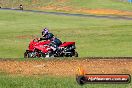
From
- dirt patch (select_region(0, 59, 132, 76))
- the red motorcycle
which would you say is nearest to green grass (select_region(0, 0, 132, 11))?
the red motorcycle

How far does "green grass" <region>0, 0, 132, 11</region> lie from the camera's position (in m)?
86.9

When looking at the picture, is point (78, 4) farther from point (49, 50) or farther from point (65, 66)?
point (65, 66)

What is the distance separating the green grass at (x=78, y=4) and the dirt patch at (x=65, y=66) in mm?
66431

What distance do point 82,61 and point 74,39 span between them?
53.9 feet

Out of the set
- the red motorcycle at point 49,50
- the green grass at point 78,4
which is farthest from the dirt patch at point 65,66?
the green grass at point 78,4

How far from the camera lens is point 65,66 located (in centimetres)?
1825

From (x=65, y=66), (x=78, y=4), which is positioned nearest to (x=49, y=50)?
(x=65, y=66)

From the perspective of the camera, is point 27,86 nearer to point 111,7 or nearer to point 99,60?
point 99,60

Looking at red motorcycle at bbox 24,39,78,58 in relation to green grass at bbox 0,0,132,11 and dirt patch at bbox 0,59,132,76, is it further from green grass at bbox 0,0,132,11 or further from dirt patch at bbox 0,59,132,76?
green grass at bbox 0,0,132,11

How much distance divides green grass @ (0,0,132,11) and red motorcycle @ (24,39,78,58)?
6168cm

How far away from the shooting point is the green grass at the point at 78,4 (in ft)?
285

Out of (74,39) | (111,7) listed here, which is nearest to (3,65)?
(74,39)

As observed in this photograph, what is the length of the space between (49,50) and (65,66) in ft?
20.8

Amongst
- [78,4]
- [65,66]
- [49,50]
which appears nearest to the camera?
[65,66]
